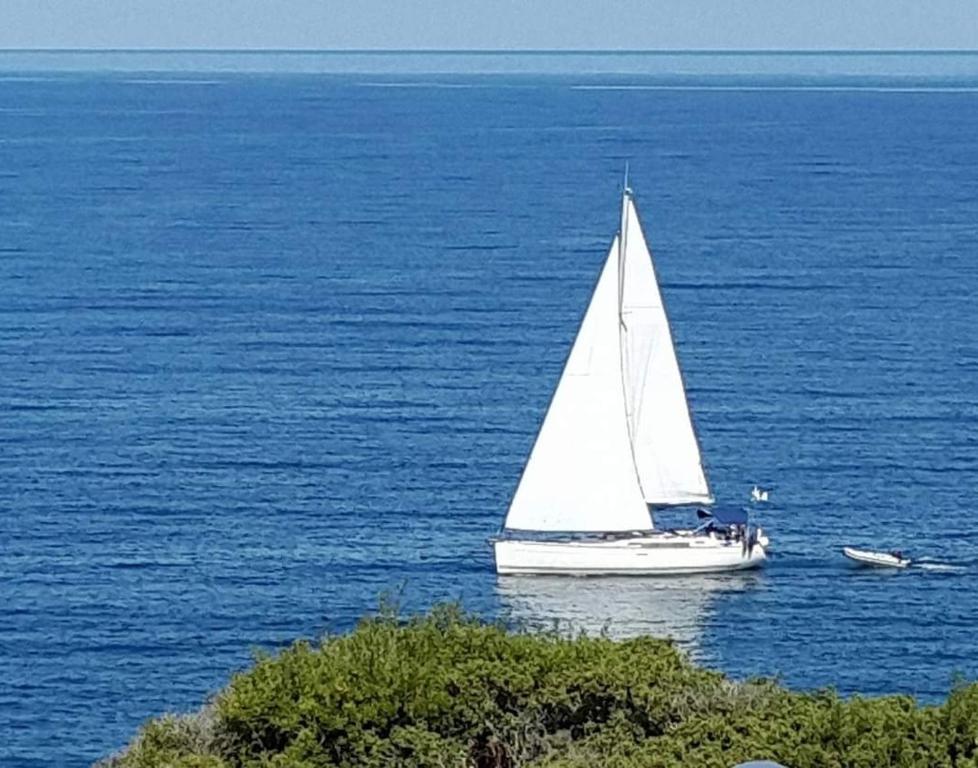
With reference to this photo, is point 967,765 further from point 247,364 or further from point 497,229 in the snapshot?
point 497,229

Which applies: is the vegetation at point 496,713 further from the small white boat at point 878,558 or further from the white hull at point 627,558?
the small white boat at point 878,558

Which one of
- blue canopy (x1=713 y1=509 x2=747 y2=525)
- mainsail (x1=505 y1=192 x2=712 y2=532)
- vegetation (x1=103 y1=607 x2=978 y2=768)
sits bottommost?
vegetation (x1=103 y1=607 x2=978 y2=768)

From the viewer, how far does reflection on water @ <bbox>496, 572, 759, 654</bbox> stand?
221 ft

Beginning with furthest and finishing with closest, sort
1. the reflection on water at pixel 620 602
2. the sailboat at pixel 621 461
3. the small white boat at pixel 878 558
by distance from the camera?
the sailboat at pixel 621 461
the small white boat at pixel 878 558
the reflection on water at pixel 620 602

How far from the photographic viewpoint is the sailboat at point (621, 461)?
240 ft

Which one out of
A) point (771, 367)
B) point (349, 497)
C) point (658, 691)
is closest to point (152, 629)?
point (349, 497)

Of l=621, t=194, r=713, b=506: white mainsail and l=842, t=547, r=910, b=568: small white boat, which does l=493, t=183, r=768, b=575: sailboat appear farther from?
l=842, t=547, r=910, b=568: small white boat

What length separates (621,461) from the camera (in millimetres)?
75875

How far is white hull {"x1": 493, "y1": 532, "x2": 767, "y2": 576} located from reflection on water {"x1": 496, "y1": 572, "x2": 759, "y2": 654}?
0.32m

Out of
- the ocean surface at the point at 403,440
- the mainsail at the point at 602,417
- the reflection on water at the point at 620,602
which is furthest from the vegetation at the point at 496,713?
the mainsail at the point at 602,417

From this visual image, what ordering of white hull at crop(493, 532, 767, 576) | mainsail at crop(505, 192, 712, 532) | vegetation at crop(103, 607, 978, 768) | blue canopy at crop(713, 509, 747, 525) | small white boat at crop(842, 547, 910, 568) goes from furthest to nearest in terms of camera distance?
blue canopy at crop(713, 509, 747, 525)
mainsail at crop(505, 192, 712, 532)
white hull at crop(493, 532, 767, 576)
small white boat at crop(842, 547, 910, 568)
vegetation at crop(103, 607, 978, 768)

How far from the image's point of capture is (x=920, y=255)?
Result: 475 ft

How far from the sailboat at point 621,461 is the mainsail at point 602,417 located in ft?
0.11

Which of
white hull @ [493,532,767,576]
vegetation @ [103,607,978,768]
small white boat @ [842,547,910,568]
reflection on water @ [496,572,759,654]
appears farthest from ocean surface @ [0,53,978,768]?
vegetation @ [103,607,978,768]
